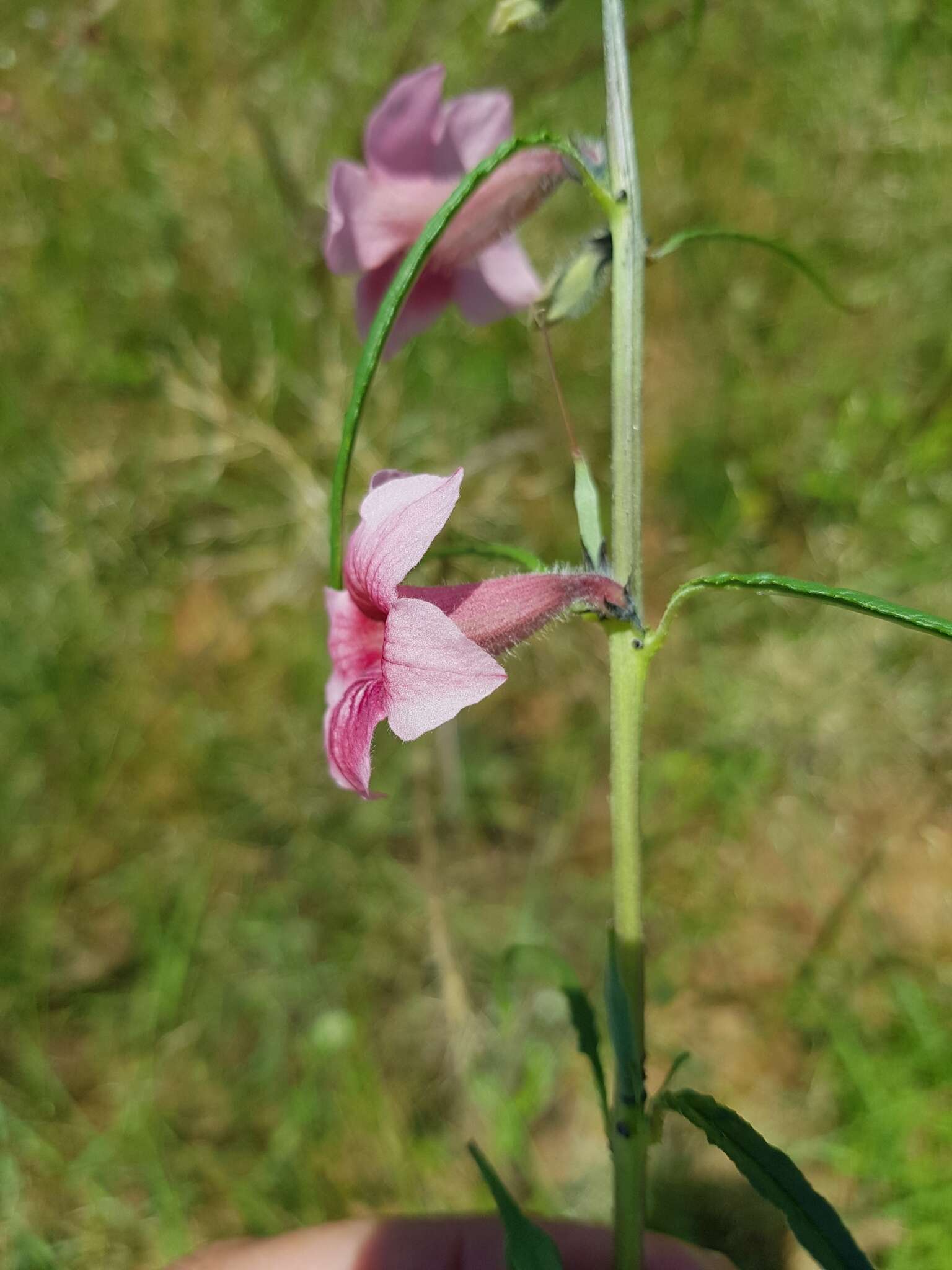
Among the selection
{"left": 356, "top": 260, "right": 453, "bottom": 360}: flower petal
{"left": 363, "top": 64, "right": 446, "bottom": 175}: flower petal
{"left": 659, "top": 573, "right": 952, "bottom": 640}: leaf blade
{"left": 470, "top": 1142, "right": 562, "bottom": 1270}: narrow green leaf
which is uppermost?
{"left": 363, "top": 64, "right": 446, "bottom": 175}: flower petal

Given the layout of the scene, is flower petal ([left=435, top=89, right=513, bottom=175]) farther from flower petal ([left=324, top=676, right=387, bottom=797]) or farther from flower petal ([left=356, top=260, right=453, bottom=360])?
flower petal ([left=324, top=676, right=387, bottom=797])

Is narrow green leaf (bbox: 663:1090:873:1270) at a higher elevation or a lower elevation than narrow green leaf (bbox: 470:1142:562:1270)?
higher

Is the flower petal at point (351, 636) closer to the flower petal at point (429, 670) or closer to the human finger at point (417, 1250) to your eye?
the flower petal at point (429, 670)

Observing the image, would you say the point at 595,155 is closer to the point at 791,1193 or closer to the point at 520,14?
the point at 520,14

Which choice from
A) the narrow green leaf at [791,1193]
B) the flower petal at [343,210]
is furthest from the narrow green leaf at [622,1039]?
the flower petal at [343,210]

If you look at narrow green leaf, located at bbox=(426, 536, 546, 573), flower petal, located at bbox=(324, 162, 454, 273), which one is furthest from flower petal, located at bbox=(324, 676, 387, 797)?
flower petal, located at bbox=(324, 162, 454, 273)
